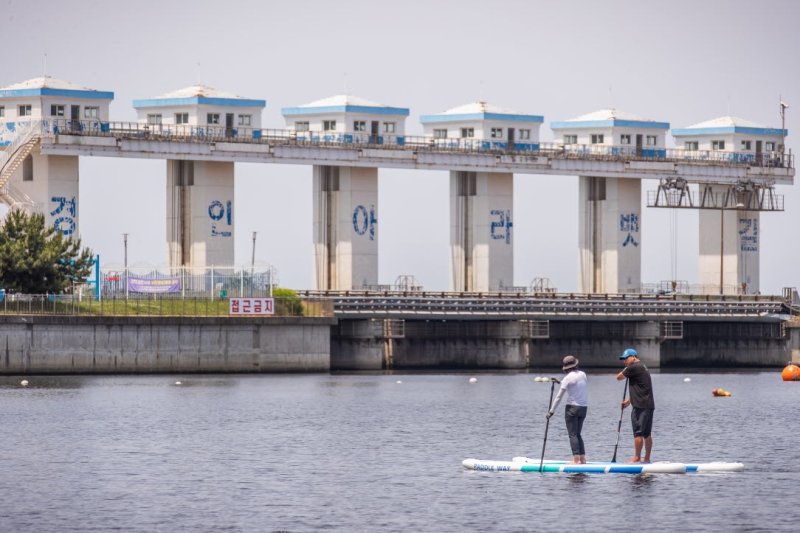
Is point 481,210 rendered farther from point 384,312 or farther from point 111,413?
point 111,413

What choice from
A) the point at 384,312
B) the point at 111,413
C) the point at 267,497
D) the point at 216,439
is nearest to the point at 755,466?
the point at 267,497

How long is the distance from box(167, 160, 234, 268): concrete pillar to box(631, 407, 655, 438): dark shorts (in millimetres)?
85600

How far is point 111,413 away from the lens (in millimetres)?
72625

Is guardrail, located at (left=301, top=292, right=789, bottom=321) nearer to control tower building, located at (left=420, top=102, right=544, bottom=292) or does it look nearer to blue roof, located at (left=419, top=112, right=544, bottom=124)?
control tower building, located at (left=420, top=102, right=544, bottom=292)

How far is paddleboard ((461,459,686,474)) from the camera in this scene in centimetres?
4616

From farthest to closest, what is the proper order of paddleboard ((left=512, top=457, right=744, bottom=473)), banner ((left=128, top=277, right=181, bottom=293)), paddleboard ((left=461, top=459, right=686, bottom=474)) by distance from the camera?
banner ((left=128, top=277, right=181, bottom=293)), paddleboard ((left=512, top=457, right=744, bottom=473)), paddleboard ((left=461, top=459, right=686, bottom=474))

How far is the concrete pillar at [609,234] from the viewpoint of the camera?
150 metres

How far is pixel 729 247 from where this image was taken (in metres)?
159

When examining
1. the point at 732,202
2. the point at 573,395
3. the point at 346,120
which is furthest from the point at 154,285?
the point at 573,395

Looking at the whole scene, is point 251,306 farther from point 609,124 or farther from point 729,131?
point 729,131

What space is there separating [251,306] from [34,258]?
1460 centimetres

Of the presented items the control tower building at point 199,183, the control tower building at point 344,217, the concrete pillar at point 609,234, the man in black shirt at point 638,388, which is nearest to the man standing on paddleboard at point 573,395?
the man in black shirt at point 638,388

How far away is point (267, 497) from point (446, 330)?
83.5m

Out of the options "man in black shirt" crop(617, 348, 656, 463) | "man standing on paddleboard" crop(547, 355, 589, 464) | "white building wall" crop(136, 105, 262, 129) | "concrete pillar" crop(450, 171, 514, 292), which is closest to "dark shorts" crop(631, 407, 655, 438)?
"man in black shirt" crop(617, 348, 656, 463)
